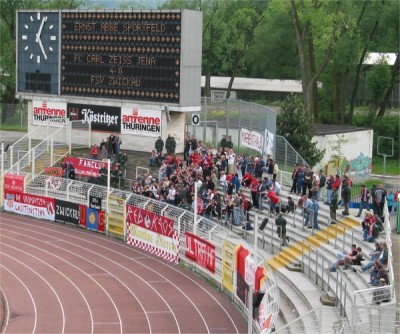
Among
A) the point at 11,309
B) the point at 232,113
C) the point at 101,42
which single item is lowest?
the point at 11,309

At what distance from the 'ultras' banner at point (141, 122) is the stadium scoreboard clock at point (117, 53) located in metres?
0.79

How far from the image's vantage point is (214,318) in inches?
973

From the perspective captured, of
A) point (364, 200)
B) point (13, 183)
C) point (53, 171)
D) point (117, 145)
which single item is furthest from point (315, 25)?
point (364, 200)

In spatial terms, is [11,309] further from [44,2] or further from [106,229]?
[44,2]

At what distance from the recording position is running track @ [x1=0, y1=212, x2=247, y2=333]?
79.0 ft

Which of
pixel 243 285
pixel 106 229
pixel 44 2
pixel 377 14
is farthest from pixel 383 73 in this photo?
pixel 243 285

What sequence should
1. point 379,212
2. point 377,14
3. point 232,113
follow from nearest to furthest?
point 379,212, point 232,113, point 377,14

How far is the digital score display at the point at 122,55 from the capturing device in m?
38.7

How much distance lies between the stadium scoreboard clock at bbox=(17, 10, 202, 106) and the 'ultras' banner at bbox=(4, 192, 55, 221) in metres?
5.81

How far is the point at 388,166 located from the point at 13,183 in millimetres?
28531

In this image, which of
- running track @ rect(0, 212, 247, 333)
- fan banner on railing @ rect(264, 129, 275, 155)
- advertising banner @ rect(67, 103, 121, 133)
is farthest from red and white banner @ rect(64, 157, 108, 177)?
fan banner on railing @ rect(264, 129, 275, 155)

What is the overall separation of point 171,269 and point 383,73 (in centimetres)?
4098

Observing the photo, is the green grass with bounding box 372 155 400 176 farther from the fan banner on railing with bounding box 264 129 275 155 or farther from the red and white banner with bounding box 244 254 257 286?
the red and white banner with bounding box 244 254 257 286

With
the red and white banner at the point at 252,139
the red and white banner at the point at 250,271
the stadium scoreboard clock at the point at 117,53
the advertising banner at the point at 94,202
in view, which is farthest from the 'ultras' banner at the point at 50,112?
the red and white banner at the point at 250,271
